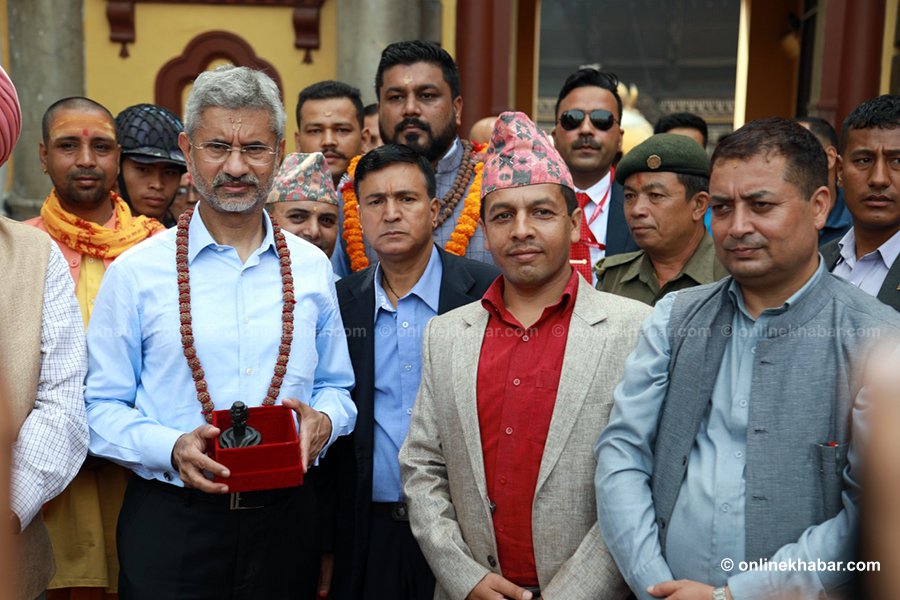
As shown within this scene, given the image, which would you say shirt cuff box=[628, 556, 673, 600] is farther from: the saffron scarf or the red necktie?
the saffron scarf

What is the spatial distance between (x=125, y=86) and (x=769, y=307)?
638cm

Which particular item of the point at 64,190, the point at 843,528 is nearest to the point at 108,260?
the point at 64,190

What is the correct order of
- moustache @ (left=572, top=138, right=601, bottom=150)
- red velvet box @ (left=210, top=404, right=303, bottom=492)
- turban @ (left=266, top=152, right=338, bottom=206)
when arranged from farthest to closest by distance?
moustache @ (left=572, top=138, right=601, bottom=150) < turban @ (left=266, top=152, right=338, bottom=206) < red velvet box @ (left=210, top=404, right=303, bottom=492)

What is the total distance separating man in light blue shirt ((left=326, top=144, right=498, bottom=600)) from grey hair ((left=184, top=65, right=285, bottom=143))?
628mm

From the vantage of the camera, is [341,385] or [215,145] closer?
[215,145]

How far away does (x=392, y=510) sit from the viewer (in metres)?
2.90

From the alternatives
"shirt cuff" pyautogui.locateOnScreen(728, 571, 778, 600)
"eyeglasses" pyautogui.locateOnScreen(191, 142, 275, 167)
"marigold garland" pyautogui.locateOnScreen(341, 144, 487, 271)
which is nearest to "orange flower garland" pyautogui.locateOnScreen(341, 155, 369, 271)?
"marigold garland" pyautogui.locateOnScreen(341, 144, 487, 271)

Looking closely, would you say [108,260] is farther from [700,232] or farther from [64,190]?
[700,232]

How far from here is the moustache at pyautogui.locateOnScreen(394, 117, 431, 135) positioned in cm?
386

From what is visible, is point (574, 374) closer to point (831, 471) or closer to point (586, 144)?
point (831, 471)

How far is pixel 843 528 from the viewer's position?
1976mm

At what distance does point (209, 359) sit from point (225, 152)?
632 mm

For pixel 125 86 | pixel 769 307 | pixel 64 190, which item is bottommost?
pixel 769 307

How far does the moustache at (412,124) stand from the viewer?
386 cm
